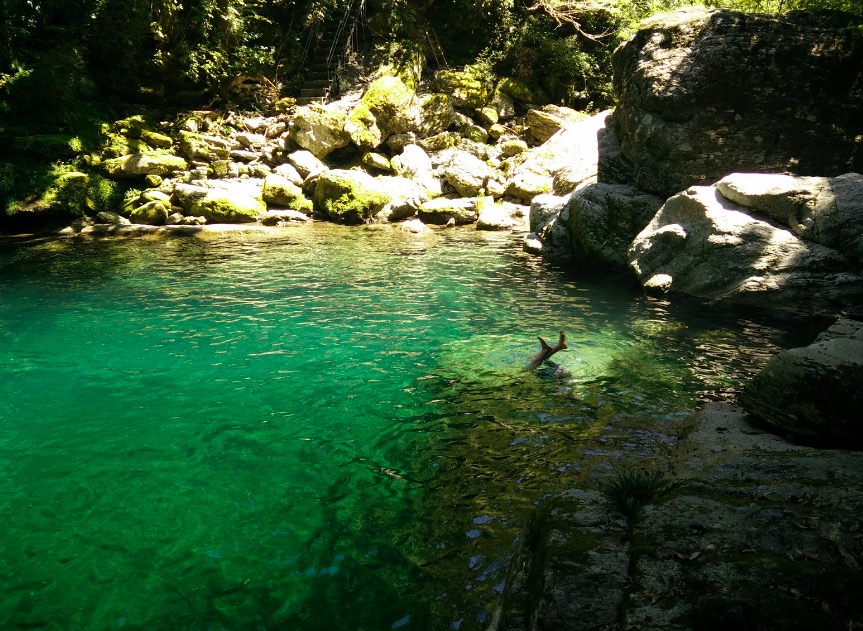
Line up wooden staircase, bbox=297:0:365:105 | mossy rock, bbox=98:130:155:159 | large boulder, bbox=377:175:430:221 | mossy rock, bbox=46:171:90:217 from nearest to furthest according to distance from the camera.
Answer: mossy rock, bbox=46:171:90:217 → mossy rock, bbox=98:130:155:159 → large boulder, bbox=377:175:430:221 → wooden staircase, bbox=297:0:365:105

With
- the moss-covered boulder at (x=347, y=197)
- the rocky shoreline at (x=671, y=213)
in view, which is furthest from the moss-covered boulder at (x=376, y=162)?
the moss-covered boulder at (x=347, y=197)

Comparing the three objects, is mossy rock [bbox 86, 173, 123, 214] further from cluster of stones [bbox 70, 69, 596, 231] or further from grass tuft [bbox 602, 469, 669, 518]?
grass tuft [bbox 602, 469, 669, 518]

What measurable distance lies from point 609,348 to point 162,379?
24.9 feet

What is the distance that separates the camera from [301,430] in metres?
6.56

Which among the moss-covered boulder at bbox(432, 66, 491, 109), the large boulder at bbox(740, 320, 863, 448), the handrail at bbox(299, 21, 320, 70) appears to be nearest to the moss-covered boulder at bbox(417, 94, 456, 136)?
the moss-covered boulder at bbox(432, 66, 491, 109)

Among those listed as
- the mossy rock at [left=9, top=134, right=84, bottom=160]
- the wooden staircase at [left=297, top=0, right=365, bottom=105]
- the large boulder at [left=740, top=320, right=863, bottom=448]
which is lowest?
the large boulder at [left=740, top=320, right=863, bottom=448]

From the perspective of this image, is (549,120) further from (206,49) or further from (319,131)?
(206,49)

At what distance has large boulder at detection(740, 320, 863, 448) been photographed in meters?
5.23

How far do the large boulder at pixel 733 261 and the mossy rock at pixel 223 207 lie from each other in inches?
605

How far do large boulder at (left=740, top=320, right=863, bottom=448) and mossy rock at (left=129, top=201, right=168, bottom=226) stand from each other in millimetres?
20934

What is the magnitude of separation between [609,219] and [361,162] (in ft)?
46.4

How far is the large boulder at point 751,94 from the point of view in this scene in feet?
40.7

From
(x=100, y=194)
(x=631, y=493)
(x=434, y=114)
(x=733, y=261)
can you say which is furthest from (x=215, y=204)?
(x=631, y=493)

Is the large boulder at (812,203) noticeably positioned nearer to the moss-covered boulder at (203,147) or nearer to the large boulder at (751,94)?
the large boulder at (751,94)
